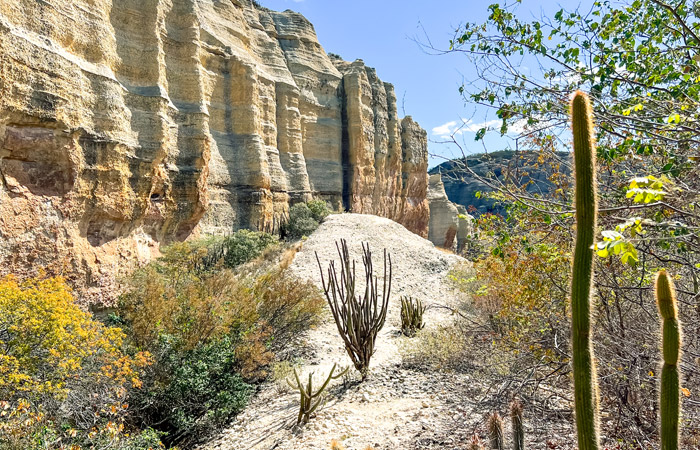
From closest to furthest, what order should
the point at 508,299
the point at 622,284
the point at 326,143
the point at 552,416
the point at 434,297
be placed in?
the point at 622,284 → the point at 552,416 → the point at 508,299 → the point at 434,297 → the point at 326,143

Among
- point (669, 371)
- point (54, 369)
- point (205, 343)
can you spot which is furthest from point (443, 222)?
point (669, 371)

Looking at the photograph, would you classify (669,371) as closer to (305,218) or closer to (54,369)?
(54,369)

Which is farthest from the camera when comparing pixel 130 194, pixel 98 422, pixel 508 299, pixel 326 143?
pixel 326 143

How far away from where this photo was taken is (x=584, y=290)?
118 centimetres

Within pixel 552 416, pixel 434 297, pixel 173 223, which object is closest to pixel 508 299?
pixel 552 416

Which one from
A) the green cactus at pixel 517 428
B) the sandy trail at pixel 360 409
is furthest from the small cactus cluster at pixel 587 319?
the sandy trail at pixel 360 409

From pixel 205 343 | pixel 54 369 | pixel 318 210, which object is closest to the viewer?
pixel 54 369

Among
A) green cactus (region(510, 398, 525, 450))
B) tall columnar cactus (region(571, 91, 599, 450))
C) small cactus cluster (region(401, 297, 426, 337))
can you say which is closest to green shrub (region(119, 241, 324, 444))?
small cactus cluster (region(401, 297, 426, 337))

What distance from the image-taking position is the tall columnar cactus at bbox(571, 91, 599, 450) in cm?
117

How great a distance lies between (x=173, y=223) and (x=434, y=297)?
29.6 ft

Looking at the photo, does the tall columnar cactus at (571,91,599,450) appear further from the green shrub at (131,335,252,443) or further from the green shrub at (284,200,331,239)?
the green shrub at (284,200,331,239)

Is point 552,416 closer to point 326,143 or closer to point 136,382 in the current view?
point 136,382

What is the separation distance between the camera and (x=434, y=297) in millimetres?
13531

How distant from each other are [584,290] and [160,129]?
1297cm
